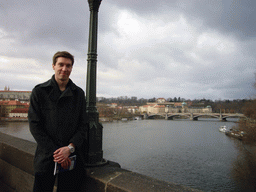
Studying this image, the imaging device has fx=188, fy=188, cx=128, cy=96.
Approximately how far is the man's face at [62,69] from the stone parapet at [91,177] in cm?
84

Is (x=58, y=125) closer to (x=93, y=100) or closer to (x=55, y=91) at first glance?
(x=55, y=91)

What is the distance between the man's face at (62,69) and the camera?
1336 millimetres

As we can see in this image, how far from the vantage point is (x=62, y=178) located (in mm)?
1300

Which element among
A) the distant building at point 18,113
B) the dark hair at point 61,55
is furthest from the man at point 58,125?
the distant building at point 18,113

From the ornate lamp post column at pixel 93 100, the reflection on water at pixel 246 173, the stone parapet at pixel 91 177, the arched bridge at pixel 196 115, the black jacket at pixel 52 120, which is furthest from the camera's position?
the arched bridge at pixel 196 115

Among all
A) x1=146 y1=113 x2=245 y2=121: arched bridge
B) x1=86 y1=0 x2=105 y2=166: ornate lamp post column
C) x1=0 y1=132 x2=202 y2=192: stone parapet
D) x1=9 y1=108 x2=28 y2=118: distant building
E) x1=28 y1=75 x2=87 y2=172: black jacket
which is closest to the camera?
x1=28 y1=75 x2=87 y2=172: black jacket

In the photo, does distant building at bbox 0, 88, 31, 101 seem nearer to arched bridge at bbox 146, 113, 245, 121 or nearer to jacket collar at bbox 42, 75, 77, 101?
arched bridge at bbox 146, 113, 245, 121

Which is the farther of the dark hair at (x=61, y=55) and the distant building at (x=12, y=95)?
the distant building at (x=12, y=95)

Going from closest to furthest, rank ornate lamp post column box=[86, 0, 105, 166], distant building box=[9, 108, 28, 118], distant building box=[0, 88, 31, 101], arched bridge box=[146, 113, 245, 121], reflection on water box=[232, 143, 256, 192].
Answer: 1. ornate lamp post column box=[86, 0, 105, 166]
2. reflection on water box=[232, 143, 256, 192]
3. distant building box=[9, 108, 28, 118]
4. arched bridge box=[146, 113, 245, 121]
5. distant building box=[0, 88, 31, 101]

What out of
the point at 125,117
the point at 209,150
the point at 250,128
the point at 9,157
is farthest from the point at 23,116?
the point at 9,157

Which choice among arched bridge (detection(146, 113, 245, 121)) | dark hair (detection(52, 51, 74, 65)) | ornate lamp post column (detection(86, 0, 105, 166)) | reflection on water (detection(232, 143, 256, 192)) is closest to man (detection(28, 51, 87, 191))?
dark hair (detection(52, 51, 74, 65))

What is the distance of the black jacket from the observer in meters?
1.19

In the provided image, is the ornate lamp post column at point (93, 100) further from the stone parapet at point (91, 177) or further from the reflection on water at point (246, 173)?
the reflection on water at point (246, 173)

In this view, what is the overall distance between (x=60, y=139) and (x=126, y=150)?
15612 millimetres
